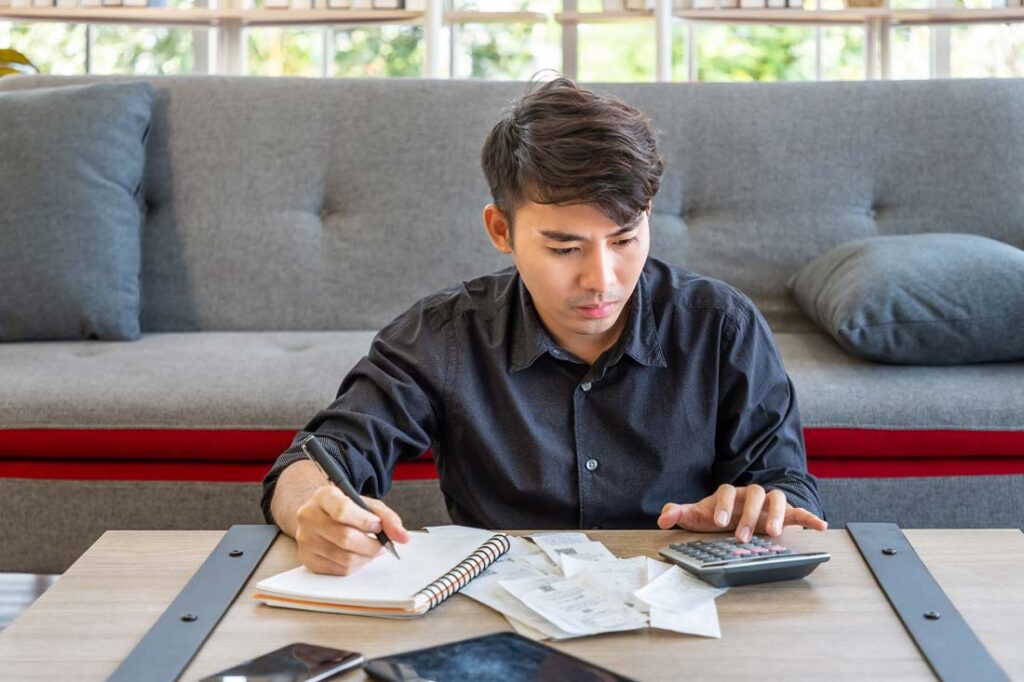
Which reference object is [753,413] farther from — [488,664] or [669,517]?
[488,664]

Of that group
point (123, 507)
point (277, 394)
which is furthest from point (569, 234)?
point (123, 507)

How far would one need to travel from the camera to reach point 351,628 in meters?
0.94

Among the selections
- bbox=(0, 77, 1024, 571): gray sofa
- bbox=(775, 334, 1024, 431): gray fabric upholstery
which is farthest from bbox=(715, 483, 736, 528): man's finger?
bbox=(0, 77, 1024, 571): gray sofa

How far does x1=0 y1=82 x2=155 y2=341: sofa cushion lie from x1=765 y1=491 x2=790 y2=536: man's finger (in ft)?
5.26

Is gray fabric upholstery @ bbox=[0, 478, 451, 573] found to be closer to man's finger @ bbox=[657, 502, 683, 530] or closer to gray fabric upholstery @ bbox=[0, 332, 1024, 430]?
gray fabric upholstery @ bbox=[0, 332, 1024, 430]

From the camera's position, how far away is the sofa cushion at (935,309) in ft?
Answer: 6.57

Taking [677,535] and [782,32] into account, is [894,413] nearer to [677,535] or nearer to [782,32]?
[677,535]

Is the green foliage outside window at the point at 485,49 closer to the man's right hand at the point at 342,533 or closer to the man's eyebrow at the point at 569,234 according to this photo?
the man's eyebrow at the point at 569,234

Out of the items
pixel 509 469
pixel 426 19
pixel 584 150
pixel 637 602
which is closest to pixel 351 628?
pixel 637 602

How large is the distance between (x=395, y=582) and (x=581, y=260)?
16.2 inches

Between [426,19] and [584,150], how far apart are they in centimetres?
275

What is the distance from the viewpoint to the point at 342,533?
1.04 meters

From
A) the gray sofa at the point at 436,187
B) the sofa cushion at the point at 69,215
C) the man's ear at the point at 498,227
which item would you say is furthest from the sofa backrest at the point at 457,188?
the man's ear at the point at 498,227

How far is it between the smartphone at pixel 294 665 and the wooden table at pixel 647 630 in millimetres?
29
